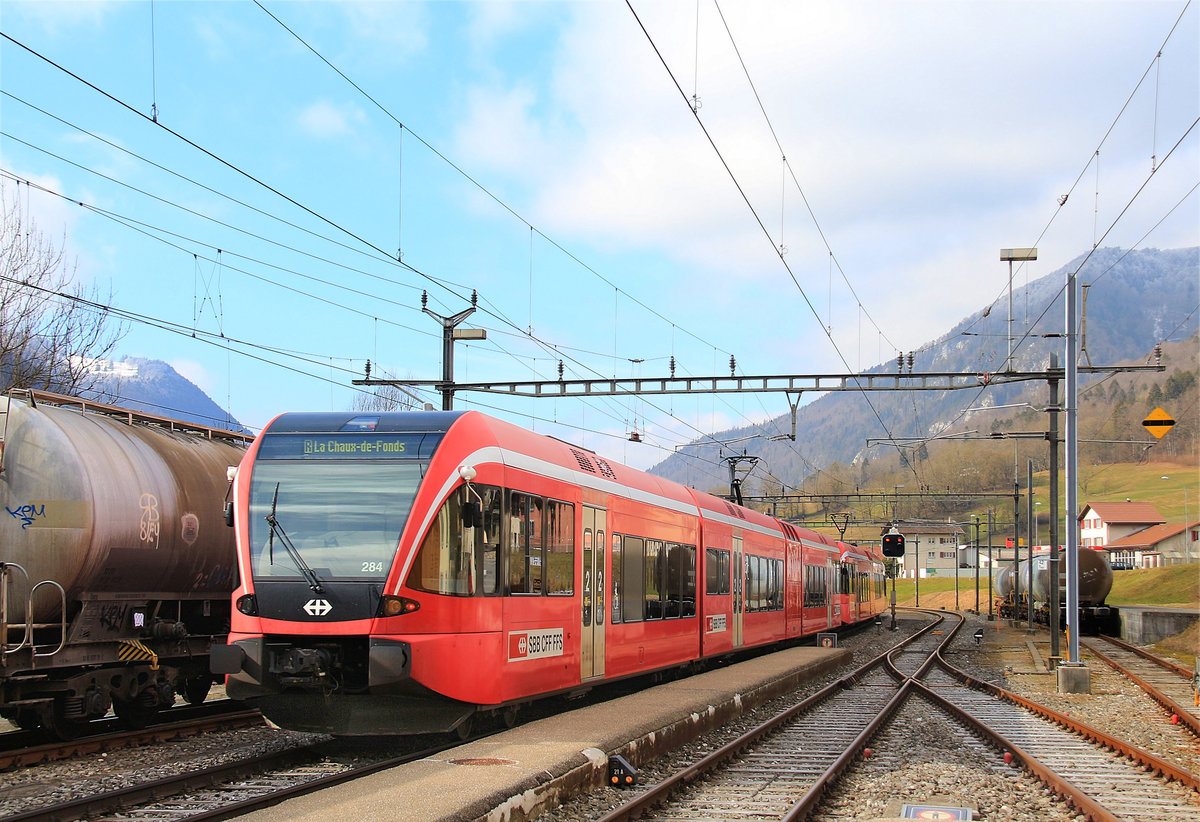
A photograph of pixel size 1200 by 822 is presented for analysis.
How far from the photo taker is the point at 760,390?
28.2m

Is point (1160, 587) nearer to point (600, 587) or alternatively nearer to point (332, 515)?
point (600, 587)

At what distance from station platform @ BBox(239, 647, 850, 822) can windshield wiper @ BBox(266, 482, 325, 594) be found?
2058mm

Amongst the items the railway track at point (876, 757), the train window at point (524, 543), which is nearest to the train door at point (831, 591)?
the railway track at point (876, 757)

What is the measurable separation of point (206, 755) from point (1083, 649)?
30.9m

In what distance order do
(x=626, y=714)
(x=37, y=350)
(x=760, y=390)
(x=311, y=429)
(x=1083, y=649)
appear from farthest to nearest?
(x=1083, y=649)
(x=37, y=350)
(x=760, y=390)
(x=626, y=714)
(x=311, y=429)

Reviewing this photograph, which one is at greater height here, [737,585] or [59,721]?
[737,585]

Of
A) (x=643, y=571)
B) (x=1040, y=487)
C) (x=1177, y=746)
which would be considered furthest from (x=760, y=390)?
(x=1040, y=487)

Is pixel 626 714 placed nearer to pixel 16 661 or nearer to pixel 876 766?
Answer: pixel 876 766

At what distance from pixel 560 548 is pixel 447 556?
9.19 feet

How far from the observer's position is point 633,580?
55.4 feet

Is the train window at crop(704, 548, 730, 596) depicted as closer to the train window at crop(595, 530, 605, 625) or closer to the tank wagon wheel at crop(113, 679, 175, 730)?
the train window at crop(595, 530, 605, 625)

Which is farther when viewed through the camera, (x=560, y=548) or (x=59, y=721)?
(x=560, y=548)

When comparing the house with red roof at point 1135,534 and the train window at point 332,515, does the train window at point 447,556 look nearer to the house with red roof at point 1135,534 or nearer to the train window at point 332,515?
the train window at point 332,515

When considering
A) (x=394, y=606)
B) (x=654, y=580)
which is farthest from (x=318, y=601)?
(x=654, y=580)
